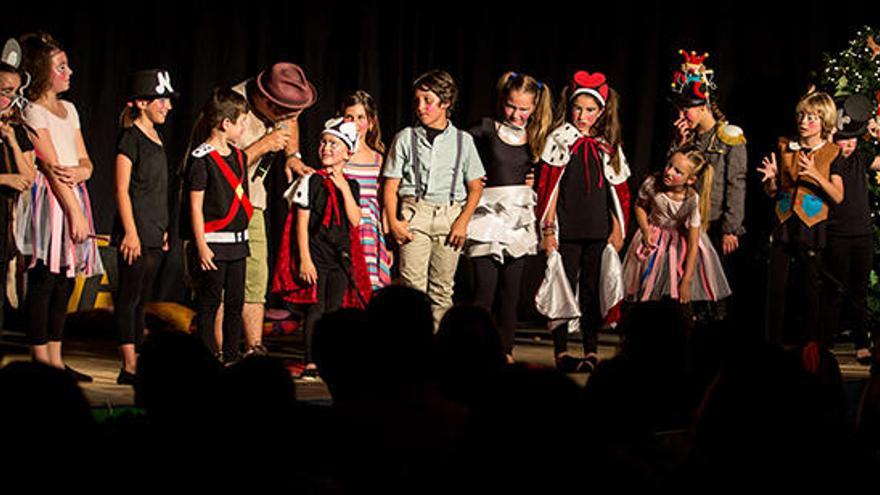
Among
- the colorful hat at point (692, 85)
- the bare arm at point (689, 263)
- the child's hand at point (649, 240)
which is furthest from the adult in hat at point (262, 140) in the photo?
the colorful hat at point (692, 85)

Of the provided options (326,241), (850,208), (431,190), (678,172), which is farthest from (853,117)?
(326,241)

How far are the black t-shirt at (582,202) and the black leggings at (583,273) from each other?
0.17 feet

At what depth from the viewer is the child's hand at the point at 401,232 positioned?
557 centimetres

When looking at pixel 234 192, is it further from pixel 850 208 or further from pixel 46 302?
pixel 850 208

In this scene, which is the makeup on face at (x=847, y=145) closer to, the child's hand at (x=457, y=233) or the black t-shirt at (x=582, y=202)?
the black t-shirt at (x=582, y=202)

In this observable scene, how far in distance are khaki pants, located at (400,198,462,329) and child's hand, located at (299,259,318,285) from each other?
491 mm

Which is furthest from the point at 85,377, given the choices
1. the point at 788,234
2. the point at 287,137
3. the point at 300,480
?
the point at 788,234

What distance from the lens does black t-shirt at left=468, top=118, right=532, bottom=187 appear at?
18.8 ft

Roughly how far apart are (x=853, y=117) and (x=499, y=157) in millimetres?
2281

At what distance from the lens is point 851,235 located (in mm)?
6633

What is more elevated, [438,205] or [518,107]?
[518,107]

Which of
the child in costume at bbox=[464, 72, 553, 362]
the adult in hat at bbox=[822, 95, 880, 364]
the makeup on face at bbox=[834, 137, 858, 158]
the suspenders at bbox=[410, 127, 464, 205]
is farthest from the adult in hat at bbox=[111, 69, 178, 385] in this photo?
the makeup on face at bbox=[834, 137, 858, 158]

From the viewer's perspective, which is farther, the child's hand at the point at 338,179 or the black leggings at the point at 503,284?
the black leggings at the point at 503,284

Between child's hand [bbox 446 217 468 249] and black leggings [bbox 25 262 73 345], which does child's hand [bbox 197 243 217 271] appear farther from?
child's hand [bbox 446 217 468 249]
